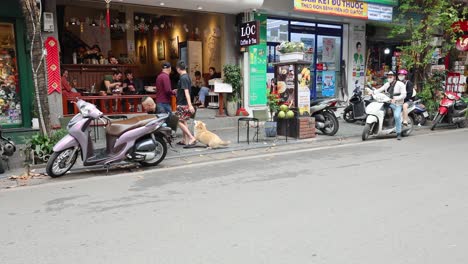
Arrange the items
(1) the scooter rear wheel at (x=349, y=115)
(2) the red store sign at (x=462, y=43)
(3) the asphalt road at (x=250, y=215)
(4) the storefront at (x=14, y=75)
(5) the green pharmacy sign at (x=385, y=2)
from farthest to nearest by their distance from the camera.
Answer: (2) the red store sign at (x=462, y=43) → (5) the green pharmacy sign at (x=385, y=2) → (1) the scooter rear wheel at (x=349, y=115) → (4) the storefront at (x=14, y=75) → (3) the asphalt road at (x=250, y=215)

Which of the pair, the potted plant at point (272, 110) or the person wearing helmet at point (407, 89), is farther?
the person wearing helmet at point (407, 89)

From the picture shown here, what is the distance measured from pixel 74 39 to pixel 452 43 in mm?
13296

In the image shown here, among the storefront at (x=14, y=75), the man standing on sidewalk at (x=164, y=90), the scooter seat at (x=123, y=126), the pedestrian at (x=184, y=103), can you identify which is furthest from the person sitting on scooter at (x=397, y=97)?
the storefront at (x=14, y=75)

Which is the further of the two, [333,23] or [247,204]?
[333,23]

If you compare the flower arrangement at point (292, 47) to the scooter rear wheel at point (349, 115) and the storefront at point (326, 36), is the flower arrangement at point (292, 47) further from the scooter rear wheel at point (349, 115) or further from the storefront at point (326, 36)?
the scooter rear wheel at point (349, 115)

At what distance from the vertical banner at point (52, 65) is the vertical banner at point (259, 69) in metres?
5.81

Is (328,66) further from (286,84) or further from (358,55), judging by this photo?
(286,84)

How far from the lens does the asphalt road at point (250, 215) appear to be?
3.97 metres

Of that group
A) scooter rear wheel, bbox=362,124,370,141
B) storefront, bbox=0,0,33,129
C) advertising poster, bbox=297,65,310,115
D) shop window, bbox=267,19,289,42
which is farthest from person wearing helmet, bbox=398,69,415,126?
storefront, bbox=0,0,33,129

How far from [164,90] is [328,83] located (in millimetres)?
9021

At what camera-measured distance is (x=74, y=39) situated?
13945 millimetres

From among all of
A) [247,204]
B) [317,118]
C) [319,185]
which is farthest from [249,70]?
[247,204]

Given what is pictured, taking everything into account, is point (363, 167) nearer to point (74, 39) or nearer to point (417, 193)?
point (417, 193)

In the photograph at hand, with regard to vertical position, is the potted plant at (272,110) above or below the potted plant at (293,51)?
below
